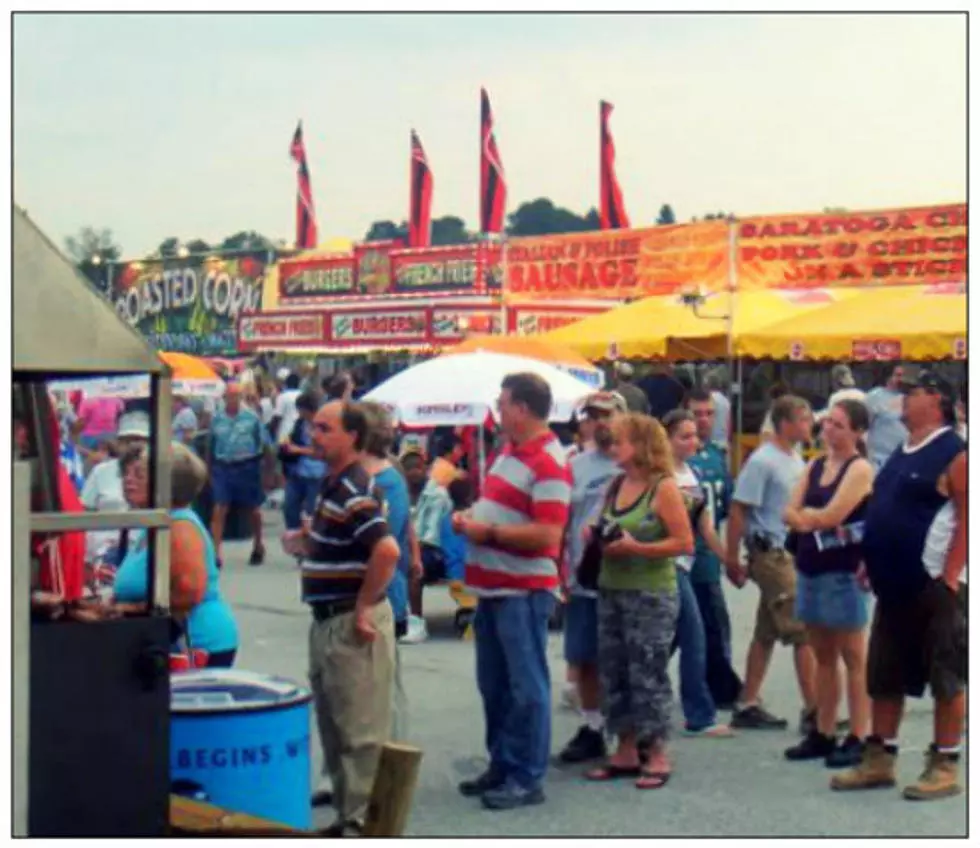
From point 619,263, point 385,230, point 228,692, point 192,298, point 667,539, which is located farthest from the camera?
point 385,230

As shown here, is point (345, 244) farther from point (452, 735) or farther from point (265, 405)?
point (452, 735)

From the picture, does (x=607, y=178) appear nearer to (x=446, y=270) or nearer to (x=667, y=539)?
(x=446, y=270)

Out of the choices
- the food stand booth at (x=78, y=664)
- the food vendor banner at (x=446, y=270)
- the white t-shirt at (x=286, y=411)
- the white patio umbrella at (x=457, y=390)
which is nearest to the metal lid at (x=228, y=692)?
the food stand booth at (x=78, y=664)

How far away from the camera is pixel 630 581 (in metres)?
8.02

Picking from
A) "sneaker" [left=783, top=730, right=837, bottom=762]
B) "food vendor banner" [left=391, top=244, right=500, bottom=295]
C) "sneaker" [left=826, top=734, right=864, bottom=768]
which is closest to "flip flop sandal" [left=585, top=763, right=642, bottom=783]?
"sneaker" [left=783, top=730, right=837, bottom=762]

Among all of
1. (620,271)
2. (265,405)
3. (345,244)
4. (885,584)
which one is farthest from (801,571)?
(345,244)

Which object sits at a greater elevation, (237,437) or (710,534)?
(237,437)

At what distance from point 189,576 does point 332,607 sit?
599mm

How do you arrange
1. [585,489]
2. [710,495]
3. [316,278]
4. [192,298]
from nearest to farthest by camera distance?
[585,489]
[710,495]
[316,278]
[192,298]

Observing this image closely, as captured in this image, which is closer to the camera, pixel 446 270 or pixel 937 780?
pixel 937 780

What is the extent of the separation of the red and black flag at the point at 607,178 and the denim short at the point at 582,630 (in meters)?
36.8

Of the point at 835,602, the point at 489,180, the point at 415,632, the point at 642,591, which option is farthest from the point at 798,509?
the point at 489,180

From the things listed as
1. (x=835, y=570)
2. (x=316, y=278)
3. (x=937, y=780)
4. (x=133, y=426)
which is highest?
(x=316, y=278)

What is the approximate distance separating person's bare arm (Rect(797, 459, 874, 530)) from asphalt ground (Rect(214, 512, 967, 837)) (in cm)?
107
